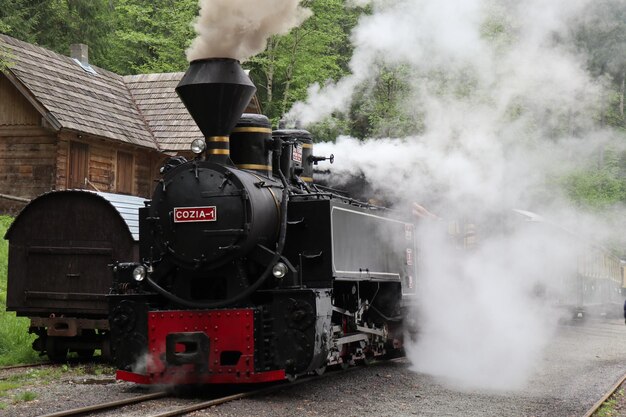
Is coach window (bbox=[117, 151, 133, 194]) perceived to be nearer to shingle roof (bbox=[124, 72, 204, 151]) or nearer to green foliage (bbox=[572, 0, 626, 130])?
shingle roof (bbox=[124, 72, 204, 151])

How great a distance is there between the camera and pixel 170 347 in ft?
25.9

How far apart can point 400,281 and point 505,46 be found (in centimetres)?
652

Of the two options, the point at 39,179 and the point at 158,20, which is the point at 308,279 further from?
the point at 158,20

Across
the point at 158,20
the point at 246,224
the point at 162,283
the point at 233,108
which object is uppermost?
the point at 158,20

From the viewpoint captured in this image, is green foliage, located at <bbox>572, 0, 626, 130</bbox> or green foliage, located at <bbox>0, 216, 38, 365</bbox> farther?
green foliage, located at <bbox>572, 0, 626, 130</bbox>

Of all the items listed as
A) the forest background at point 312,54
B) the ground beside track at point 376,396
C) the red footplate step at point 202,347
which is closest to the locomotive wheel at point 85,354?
the ground beside track at point 376,396

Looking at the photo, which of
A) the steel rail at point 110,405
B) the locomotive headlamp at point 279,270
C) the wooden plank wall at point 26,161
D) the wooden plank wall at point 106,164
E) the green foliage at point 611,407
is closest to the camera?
the steel rail at point 110,405

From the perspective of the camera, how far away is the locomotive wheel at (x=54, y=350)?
35.7ft

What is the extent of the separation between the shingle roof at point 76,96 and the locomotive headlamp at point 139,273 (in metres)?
12.5

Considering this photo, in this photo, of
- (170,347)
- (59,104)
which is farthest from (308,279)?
(59,104)

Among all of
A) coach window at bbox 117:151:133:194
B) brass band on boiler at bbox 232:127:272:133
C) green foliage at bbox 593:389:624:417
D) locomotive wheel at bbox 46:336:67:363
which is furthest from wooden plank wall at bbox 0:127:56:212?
green foliage at bbox 593:389:624:417

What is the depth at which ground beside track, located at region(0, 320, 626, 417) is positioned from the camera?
727cm

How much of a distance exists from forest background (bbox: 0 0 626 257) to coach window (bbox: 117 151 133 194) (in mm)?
4820

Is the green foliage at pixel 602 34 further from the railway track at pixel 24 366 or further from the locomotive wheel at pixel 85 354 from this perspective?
the railway track at pixel 24 366
